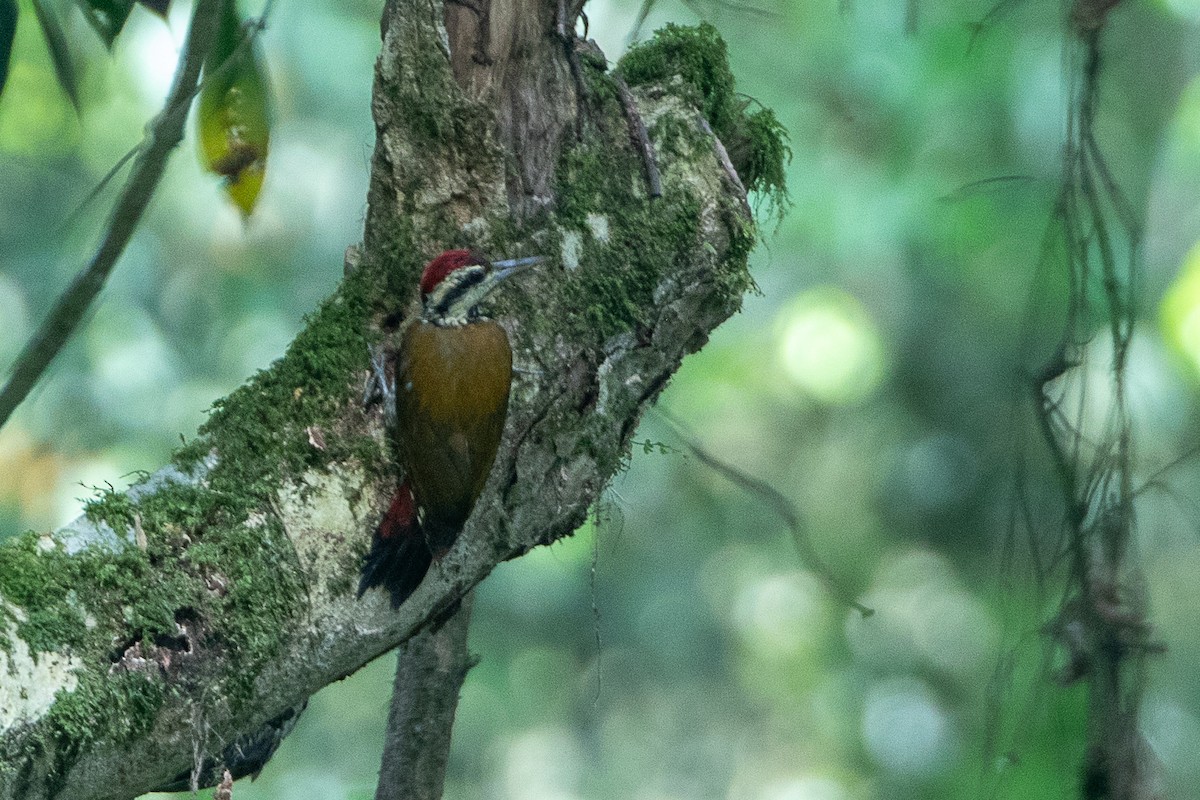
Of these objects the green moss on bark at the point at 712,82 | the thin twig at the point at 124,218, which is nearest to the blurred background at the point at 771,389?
the green moss on bark at the point at 712,82

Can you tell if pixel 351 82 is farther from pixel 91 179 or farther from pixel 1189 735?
pixel 1189 735

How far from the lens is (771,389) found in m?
8.19

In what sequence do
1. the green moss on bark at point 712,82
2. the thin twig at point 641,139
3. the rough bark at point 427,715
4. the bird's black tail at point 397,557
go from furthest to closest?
1. the rough bark at point 427,715
2. the green moss on bark at point 712,82
3. the thin twig at point 641,139
4. the bird's black tail at point 397,557

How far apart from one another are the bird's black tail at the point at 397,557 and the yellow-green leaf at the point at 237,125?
2.54ft

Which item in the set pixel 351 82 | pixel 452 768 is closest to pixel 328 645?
pixel 351 82

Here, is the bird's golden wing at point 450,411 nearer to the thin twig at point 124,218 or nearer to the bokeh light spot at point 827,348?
the thin twig at point 124,218

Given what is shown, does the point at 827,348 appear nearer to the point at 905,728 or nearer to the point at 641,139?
the point at 905,728

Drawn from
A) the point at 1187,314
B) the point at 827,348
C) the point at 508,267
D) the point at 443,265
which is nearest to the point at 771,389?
the point at 827,348

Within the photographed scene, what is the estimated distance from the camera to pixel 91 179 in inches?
322

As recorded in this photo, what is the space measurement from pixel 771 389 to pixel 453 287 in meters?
6.00

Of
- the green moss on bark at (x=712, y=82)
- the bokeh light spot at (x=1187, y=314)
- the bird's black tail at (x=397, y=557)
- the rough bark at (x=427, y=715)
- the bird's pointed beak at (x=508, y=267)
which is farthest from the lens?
the bokeh light spot at (x=1187, y=314)

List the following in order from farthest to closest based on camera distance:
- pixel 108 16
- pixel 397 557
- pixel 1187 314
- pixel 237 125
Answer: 1. pixel 1187 314
2. pixel 237 125
3. pixel 108 16
4. pixel 397 557

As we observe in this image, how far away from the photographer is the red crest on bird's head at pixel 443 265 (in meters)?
2.34

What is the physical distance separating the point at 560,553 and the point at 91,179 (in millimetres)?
3681
